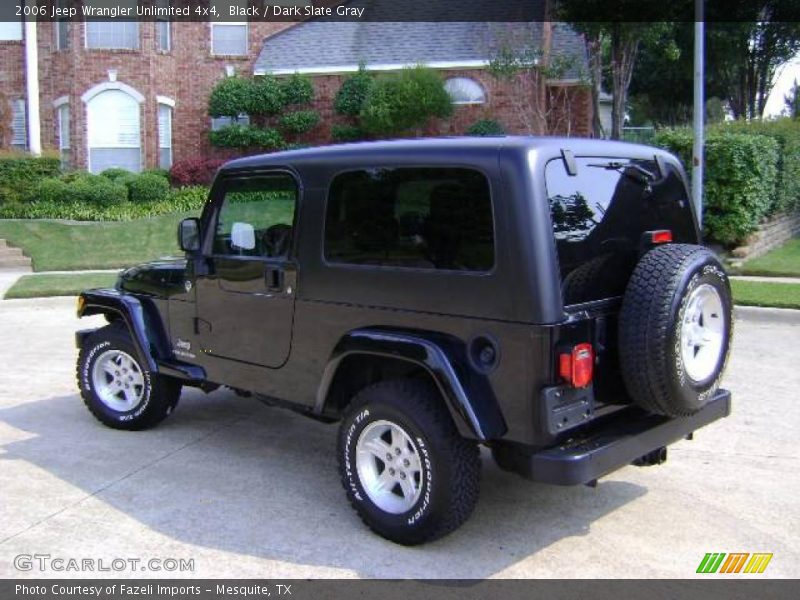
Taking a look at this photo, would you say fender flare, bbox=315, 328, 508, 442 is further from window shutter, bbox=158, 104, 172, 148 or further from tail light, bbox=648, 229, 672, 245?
window shutter, bbox=158, 104, 172, 148

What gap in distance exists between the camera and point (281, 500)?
15.5 feet

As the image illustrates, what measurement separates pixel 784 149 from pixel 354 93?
10.8 m

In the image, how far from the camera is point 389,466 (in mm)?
4121

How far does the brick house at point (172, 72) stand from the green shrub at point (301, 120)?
0.54 meters

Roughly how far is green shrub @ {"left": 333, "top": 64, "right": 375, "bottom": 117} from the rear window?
59.5 ft

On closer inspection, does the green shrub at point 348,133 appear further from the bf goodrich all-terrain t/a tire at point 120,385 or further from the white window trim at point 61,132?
the bf goodrich all-terrain t/a tire at point 120,385

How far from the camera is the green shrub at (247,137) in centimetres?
2264

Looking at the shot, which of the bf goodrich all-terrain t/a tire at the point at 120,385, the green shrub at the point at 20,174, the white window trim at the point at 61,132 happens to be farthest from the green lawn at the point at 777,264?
the white window trim at the point at 61,132

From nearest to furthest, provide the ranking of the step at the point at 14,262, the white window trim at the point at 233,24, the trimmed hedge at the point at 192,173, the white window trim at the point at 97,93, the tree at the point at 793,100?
1. the step at the point at 14,262
2. the trimmed hedge at the point at 192,173
3. the white window trim at the point at 97,93
4. the white window trim at the point at 233,24
5. the tree at the point at 793,100

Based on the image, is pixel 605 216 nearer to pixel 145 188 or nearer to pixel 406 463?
pixel 406 463

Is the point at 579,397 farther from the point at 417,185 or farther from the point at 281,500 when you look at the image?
the point at 281,500

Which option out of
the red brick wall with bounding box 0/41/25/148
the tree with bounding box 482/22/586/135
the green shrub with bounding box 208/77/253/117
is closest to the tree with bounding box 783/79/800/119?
the tree with bounding box 482/22/586/135

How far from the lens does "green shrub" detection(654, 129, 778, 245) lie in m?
13.5

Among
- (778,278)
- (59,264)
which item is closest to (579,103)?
(778,278)
